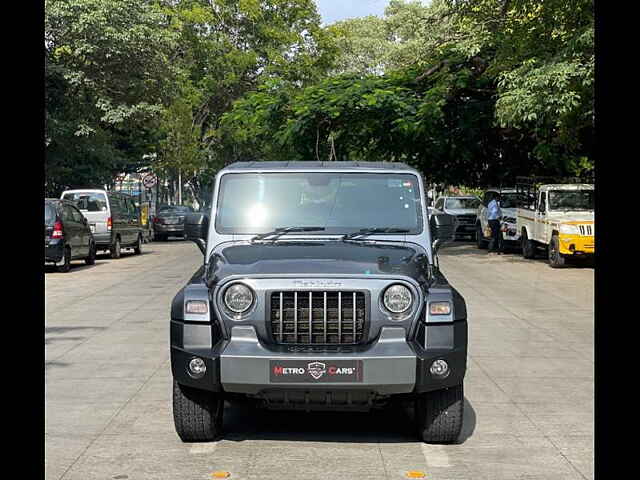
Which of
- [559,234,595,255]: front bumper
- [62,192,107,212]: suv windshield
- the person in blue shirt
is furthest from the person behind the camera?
the person in blue shirt

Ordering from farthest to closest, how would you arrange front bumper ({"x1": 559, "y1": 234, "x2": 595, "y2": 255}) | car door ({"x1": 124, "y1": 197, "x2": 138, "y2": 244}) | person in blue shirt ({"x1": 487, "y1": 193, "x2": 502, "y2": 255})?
car door ({"x1": 124, "y1": 197, "x2": 138, "y2": 244}) → person in blue shirt ({"x1": 487, "y1": 193, "x2": 502, "y2": 255}) → front bumper ({"x1": 559, "y1": 234, "x2": 595, "y2": 255})

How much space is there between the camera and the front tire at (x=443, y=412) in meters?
7.08

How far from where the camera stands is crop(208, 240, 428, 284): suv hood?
22.9 feet

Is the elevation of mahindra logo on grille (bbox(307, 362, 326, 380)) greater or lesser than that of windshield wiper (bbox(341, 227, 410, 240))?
lesser

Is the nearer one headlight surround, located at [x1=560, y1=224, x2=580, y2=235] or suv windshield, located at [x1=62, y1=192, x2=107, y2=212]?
headlight surround, located at [x1=560, y1=224, x2=580, y2=235]

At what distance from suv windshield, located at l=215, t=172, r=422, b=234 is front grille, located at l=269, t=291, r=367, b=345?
4.29ft

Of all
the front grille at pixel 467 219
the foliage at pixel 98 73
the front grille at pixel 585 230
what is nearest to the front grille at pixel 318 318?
the front grille at pixel 585 230

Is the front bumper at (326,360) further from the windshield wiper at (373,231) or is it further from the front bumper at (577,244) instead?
the front bumper at (577,244)

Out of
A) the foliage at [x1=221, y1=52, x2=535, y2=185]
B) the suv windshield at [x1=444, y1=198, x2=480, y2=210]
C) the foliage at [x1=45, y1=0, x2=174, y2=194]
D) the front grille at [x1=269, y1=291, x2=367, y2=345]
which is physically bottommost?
the front grille at [x1=269, y1=291, x2=367, y2=345]

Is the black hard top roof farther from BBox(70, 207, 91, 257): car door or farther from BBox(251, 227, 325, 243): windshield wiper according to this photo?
BBox(70, 207, 91, 257): car door

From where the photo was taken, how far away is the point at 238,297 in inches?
272

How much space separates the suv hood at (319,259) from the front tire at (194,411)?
0.74 meters

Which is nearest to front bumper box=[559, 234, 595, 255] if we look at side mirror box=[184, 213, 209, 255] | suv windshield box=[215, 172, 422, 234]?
suv windshield box=[215, 172, 422, 234]

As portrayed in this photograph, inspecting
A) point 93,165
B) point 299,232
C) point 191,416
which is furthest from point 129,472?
point 93,165
